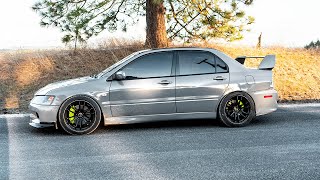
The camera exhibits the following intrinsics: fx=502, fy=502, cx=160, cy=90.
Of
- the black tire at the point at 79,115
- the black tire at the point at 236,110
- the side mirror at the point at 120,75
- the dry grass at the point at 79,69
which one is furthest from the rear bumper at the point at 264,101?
the dry grass at the point at 79,69

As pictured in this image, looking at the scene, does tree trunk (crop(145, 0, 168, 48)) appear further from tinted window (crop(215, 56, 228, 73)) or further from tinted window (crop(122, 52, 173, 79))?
tinted window (crop(122, 52, 173, 79))

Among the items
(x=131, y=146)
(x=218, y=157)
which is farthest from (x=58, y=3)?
(x=218, y=157)

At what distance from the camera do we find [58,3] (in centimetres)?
1566

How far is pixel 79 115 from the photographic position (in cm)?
862

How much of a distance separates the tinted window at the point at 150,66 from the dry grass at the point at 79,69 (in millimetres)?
4989

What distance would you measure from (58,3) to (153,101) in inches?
314

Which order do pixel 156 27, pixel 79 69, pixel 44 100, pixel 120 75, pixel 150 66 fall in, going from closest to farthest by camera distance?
pixel 44 100 → pixel 120 75 → pixel 150 66 → pixel 79 69 → pixel 156 27

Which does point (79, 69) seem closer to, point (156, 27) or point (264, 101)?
point (156, 27)

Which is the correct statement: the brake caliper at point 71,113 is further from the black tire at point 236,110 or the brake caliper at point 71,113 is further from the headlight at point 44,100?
the black tire at point 236,110

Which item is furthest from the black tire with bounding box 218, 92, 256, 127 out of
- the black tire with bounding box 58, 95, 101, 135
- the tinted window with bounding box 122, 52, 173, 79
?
the black tire with bounding box 58, 95, 101, 135

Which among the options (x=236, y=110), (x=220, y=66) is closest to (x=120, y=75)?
(x=220, y=66)

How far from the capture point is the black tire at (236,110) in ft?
30.0

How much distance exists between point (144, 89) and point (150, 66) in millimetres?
477

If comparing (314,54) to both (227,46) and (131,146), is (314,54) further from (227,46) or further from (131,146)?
(131,146)
